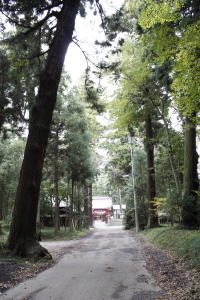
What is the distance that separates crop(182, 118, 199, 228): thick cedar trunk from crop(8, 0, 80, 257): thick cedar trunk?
5.99 metres

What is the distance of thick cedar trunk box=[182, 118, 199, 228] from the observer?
11.3 metres

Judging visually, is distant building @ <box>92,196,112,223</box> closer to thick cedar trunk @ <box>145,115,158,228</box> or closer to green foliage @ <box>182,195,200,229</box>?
thick cedar trunk @ <box>145,115,158,228</box>

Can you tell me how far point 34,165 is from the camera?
8.02 metres

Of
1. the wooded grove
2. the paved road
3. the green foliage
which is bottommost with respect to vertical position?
the paved road

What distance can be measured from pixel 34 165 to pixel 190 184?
712 cm

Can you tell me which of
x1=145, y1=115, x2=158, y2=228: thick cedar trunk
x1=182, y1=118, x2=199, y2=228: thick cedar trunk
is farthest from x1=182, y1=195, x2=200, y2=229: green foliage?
x1=145, y1=115, x2=158, y2=228: thick cedar trunk

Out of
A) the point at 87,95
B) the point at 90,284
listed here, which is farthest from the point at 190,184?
the point at 90,284

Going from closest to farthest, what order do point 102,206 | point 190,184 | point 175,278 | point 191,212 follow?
point 175,278, point 191,212, point 190,184, point 102,206

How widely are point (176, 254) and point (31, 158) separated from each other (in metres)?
5.12

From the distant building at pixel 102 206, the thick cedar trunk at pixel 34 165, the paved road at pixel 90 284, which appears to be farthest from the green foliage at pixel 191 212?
the distant building at pixel 102 206

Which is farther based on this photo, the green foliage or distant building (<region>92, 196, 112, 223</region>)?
distant building (<region>92, 196, 112, 223</region>)

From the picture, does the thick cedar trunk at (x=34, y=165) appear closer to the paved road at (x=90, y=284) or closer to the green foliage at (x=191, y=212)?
the paved road at (x=90, y=284)

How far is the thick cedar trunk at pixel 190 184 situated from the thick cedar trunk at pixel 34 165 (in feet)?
19.6

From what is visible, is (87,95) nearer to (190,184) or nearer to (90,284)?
(190,184)
